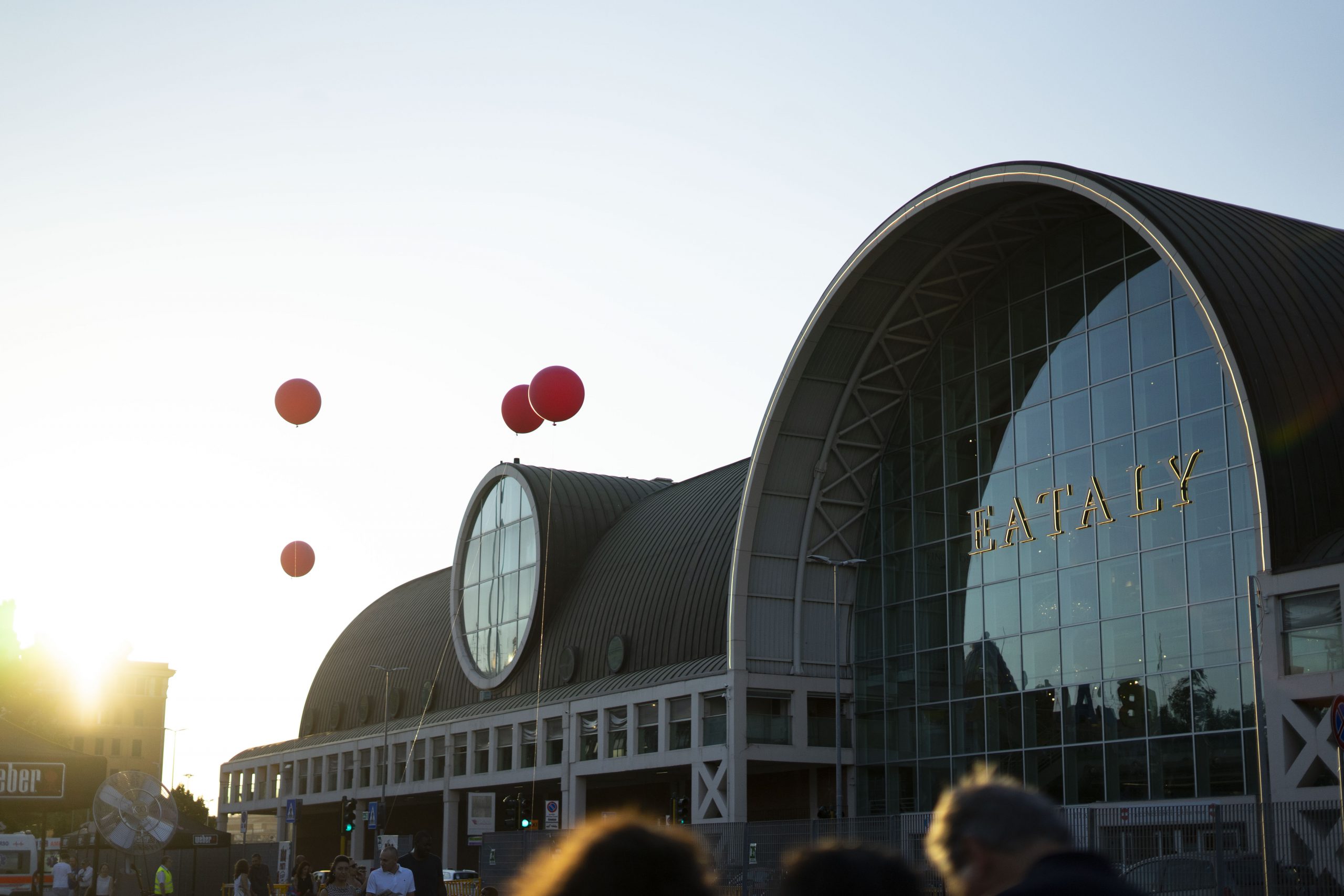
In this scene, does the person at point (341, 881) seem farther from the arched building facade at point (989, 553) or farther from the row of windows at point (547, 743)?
the row of windows at point (547, 743)

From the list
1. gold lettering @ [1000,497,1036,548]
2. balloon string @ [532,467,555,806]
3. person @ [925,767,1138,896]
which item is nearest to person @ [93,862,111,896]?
balloon string @ [532,467,555,806]

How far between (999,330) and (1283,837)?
20885mm

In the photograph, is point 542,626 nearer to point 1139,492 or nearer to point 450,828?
point 450,828

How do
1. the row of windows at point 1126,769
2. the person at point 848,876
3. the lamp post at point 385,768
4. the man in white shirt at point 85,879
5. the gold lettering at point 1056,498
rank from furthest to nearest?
1. the lamp post at point 385,768
2. the gold lettering at point 1056,498
3. the man in white shirt at point 85,879
4. the row of windows at point 1126,769
5. the person at point 848,876

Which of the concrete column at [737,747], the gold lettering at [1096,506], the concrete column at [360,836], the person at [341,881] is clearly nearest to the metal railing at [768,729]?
the concrete column at [737,747]

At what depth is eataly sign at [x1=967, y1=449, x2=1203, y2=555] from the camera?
112ft

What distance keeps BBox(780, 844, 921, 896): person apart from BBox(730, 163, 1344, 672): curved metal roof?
1160 inches

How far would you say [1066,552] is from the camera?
37.4 m

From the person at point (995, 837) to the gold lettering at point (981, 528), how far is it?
36.6 metres

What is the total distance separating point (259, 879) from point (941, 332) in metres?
24.3

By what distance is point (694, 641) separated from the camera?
48906mm

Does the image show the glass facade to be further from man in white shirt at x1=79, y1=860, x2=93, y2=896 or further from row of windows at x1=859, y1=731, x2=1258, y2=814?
man in white shirt at x1=79, y1=860, x2=93, y2=896

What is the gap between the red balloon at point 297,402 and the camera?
95.3ft

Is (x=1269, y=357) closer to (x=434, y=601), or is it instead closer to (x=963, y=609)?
(x=963, y=609)
